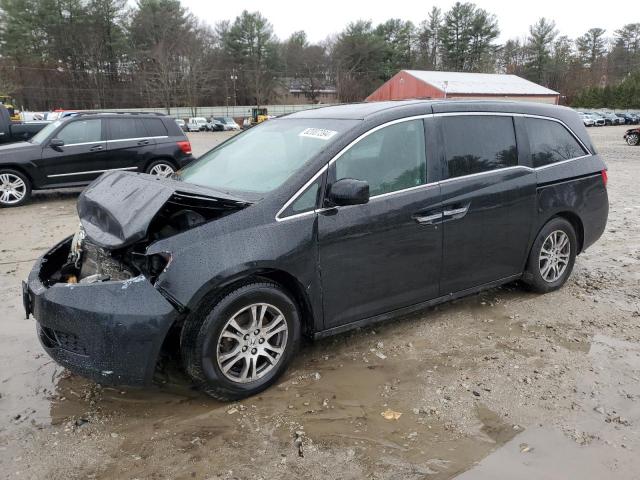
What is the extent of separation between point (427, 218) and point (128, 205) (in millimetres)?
2061

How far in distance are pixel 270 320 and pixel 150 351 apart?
2.48 ft

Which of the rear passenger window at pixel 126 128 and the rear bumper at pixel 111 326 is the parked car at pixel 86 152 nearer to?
the rear passenger window at pixel 126 128

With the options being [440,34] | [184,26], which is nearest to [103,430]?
[184,26]

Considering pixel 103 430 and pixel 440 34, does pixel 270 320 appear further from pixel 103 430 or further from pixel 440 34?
pixel 440 34

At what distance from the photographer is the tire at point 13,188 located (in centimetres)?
909

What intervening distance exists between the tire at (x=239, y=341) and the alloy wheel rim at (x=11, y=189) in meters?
8.02

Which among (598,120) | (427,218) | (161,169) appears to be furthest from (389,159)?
(598,120)

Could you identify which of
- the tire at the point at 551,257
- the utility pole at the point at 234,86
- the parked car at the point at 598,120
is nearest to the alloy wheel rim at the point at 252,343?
the tire at the point at 551,257

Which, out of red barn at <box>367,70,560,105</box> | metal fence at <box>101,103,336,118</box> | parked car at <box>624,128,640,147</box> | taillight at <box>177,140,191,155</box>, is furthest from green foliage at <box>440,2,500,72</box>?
taillight at <box>177,140,191,155</box>

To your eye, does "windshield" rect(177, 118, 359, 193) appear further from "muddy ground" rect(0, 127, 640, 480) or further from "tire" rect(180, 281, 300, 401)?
"muddy ground" rect(0, 127, 640, 480)

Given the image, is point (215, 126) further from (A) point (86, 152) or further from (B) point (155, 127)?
(A) point (86, 152)

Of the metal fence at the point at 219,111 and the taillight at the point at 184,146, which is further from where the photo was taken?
the metal fence at the point at 219,111

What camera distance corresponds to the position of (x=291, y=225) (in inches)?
124

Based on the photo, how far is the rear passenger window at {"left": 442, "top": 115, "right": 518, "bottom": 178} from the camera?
12.8 ft
